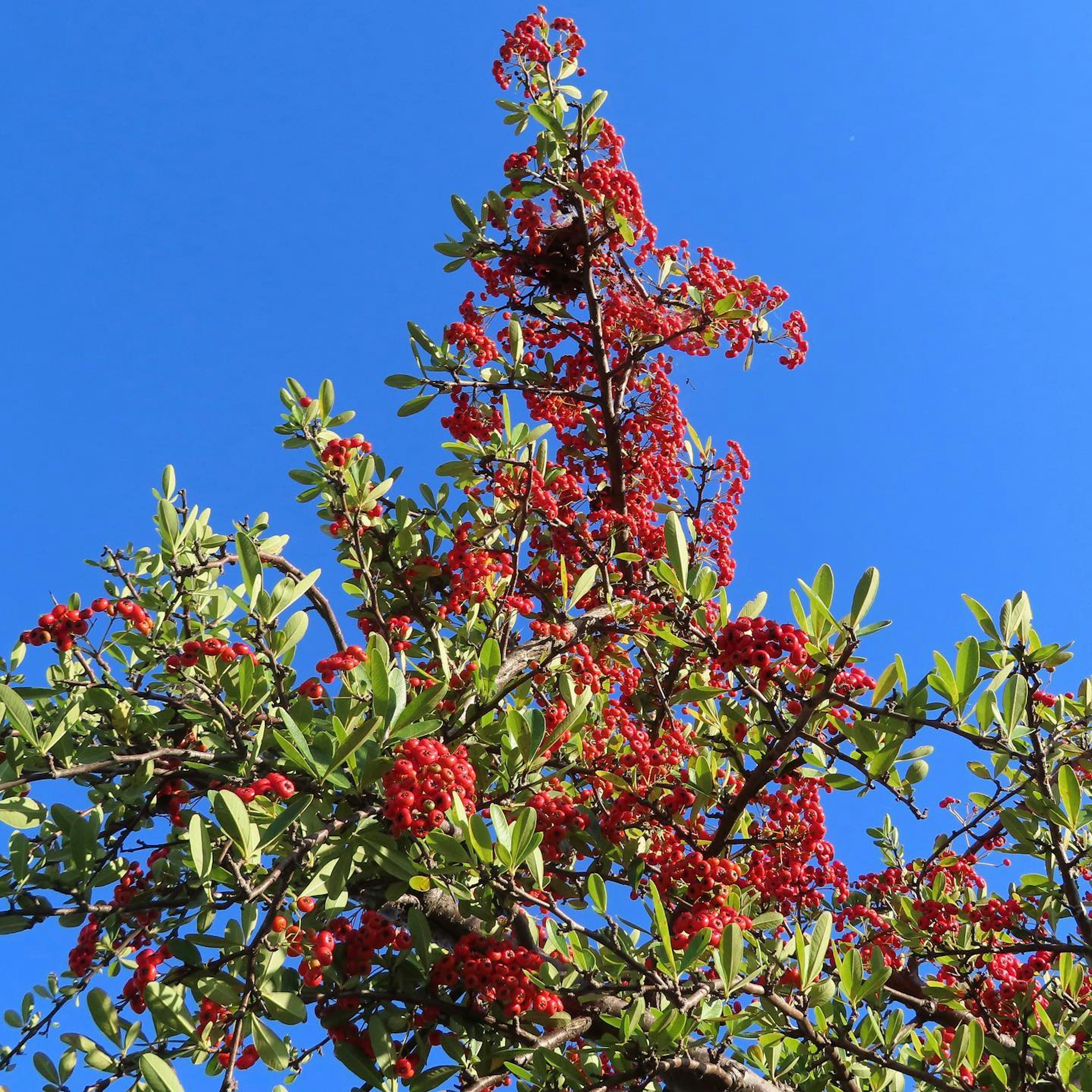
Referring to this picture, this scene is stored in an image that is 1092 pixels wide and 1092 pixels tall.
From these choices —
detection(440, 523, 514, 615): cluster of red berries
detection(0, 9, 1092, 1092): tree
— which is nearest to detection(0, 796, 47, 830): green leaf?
detection(0, 9, 1092, 1092): tree

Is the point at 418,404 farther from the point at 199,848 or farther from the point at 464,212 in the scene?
the point at 199,848

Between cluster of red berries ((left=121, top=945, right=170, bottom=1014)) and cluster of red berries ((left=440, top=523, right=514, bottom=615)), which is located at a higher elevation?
cluster of red berries ((left=440, top=523, right=514, bottom=615))

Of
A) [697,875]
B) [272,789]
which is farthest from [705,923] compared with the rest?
[272,789]

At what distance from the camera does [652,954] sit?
3.37m

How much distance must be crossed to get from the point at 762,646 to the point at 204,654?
7.01 ft

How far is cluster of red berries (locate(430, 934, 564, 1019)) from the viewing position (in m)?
3.23

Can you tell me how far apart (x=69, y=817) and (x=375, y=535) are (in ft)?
6.96

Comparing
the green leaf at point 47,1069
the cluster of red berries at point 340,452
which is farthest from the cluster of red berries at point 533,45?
the green leaf at point 47,1069

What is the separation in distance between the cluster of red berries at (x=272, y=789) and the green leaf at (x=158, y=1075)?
705 millimetres

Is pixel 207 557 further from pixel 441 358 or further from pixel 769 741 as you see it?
pixel 769 741

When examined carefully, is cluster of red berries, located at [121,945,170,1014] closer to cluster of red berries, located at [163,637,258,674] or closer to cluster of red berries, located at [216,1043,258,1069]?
cluster of red berries, located at [216,1043,258,1069]

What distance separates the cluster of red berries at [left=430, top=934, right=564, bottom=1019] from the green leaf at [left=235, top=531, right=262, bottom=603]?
1580 millimetres

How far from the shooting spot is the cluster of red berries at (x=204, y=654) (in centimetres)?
330

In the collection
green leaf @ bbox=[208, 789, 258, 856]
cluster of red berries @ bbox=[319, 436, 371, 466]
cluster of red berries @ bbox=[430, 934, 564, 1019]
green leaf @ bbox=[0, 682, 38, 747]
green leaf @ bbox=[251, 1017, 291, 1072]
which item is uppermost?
cluster of red berries @ bbox=[319, 436, 371, 466]
